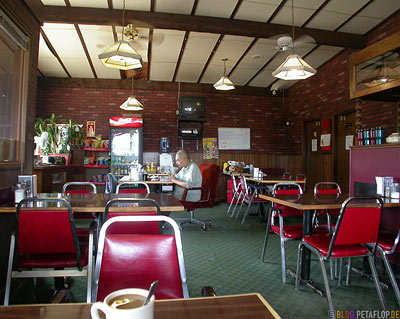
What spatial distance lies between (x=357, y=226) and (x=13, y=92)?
3305 mm

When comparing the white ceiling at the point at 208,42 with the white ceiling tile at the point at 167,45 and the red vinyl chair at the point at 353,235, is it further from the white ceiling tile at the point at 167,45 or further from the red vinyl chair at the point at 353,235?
the red vinyl chair at the point at 353,235

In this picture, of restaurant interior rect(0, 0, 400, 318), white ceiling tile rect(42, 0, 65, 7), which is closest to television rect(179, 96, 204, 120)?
restaurant interior rect(0, 0, 400, 318)

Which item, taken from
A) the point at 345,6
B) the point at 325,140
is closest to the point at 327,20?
the point at 345,6

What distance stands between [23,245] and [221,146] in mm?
6883

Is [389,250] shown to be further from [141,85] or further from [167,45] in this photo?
[141,85]

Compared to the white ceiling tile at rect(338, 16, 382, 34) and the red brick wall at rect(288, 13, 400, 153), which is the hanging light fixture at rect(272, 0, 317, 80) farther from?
the white ceiling tile at rect(338, 16, 382, 34)

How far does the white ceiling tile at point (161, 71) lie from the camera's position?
729 centimetres

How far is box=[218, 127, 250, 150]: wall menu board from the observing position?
8438 mm

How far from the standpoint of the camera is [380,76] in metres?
3.60

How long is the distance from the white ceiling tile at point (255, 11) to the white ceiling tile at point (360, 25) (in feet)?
5.31

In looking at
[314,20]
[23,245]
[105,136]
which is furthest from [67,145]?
[314,20]

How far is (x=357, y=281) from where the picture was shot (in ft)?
9.09

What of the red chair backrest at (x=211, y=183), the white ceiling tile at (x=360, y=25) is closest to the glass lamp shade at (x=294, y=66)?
the red chair backrest at (x=211, y=183)

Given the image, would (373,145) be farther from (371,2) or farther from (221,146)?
(221,146)
